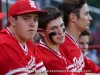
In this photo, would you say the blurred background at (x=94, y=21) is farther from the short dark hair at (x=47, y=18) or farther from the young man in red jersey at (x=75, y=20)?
the short dark hair at (x=47, y=18)

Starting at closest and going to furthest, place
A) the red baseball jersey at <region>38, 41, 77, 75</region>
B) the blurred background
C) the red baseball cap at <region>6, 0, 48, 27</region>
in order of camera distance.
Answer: the red baseball cap at <region>6, 0, 48, 27</region>
the red baseball jersey at <region>38, 41, 77, 75</region>
the blurred background

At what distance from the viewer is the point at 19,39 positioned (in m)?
2.79

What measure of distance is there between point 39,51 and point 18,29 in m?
0.48

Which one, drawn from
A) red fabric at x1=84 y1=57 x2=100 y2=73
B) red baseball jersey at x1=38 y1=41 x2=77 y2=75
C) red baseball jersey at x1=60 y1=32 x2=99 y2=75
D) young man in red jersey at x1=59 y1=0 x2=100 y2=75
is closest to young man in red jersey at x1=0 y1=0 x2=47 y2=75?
red baseball jersey at x1=38 y1=41 x2=77 y2=75

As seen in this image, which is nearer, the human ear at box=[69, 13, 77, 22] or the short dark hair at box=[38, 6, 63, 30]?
the short dark hair at box=[38, 6, 63, 30]

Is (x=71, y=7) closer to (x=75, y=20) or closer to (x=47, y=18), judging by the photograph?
(x=75, y=20)

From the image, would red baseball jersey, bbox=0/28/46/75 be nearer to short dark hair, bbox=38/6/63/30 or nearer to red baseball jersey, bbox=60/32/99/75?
short dark hair, bbox=38/6/63/30

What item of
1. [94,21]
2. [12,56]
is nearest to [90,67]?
[12,56]

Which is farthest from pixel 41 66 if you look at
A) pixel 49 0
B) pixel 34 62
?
pixel 49 0

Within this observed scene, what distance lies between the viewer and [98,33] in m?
6.01

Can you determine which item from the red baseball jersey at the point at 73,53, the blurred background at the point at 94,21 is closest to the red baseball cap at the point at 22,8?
the red baseball jersey at the point at 73,53

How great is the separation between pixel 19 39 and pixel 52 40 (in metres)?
0.49

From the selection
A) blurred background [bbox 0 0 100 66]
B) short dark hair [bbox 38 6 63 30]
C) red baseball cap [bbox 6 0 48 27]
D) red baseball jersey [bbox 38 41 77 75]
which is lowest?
→ blurred background [bbox 0 0 100 66]

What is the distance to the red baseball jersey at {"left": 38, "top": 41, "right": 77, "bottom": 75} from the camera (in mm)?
3152
